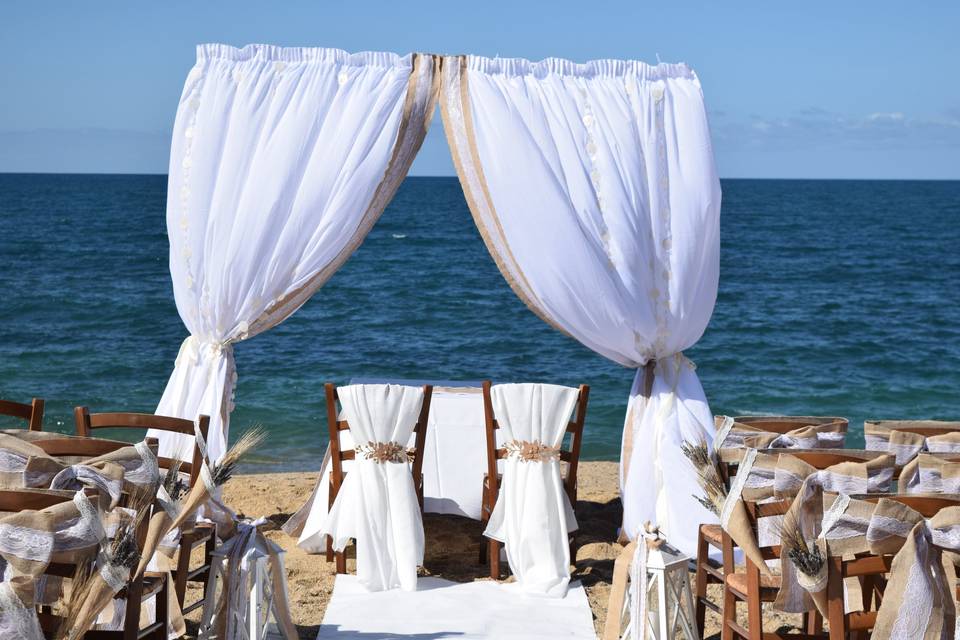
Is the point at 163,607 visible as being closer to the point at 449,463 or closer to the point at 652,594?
the point at 652,594

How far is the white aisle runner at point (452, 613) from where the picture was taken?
173 inches

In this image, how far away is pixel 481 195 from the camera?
529 centimetres

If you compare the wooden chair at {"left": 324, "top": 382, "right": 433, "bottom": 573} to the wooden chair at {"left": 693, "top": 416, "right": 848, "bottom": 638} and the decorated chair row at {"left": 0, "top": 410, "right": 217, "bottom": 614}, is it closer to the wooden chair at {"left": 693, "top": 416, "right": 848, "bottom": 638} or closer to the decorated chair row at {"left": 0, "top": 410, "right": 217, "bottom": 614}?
the decorated chair row at {"left": 0, "top": 410, "right": 217, "bottom": 614}

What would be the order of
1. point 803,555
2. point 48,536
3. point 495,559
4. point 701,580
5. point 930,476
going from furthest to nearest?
point 495,559 → point 701,580 → point 930,476 → point 803,555 → point 48,536

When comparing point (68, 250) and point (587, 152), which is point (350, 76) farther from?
point (68, 250)

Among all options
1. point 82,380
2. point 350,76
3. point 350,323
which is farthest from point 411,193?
point 350,76

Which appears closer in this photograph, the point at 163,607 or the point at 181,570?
the point at 163,607

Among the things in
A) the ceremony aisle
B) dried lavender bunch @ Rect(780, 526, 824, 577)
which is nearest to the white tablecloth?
the ceremony aisle

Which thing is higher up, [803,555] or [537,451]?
[537,451]

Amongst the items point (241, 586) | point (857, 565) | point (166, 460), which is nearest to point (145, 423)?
point (166, 460)

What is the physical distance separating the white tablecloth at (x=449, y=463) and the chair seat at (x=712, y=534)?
153 centimetres

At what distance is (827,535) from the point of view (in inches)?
119

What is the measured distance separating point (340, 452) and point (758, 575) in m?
2.13

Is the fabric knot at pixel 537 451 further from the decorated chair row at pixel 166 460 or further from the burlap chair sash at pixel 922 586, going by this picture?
the burlap chair sash at pixel 922 586
